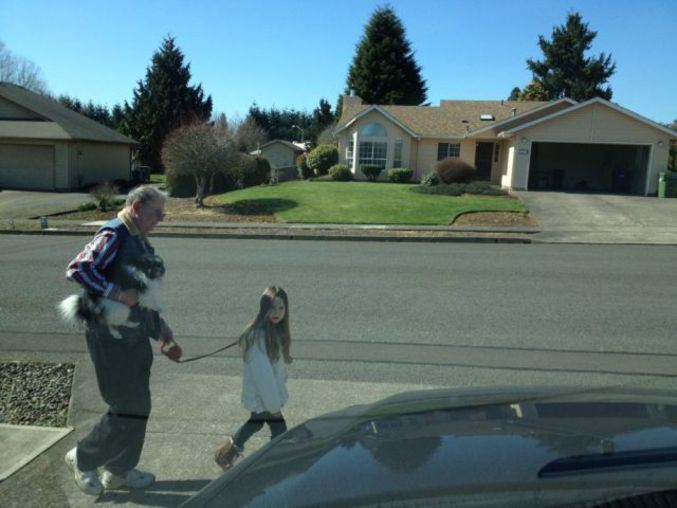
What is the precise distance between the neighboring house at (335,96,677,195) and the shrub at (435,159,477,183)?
1889 millimetres

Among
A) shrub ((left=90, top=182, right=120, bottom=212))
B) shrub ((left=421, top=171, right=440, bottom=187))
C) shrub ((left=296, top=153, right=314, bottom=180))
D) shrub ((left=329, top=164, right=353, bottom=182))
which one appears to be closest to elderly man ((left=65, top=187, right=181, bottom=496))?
shrub ((left=90, top=182, right=120, bottom=212))

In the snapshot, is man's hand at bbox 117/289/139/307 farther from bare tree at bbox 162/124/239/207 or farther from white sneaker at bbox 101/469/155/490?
bare tree at bbox 162/124/239/207

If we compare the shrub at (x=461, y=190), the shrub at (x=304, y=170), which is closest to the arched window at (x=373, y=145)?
the shrub at (x=304, y=170)

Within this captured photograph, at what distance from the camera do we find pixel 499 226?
20.2m

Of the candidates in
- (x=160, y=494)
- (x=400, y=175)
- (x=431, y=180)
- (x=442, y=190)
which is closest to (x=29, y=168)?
(x=400, y=175)

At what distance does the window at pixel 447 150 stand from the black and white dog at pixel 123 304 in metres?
32.5

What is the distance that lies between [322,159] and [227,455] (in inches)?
1341

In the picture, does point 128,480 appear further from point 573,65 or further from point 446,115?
point 573,65

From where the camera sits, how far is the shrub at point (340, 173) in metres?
34.8

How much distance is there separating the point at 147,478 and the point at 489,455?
8.79 feet

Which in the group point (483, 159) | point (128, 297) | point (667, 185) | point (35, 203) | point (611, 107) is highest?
point (611, 107)

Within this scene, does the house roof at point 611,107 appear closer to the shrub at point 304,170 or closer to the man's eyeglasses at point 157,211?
the shrub at point 304,170

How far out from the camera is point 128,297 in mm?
3629

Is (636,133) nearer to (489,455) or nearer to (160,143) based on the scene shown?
(489,455)
